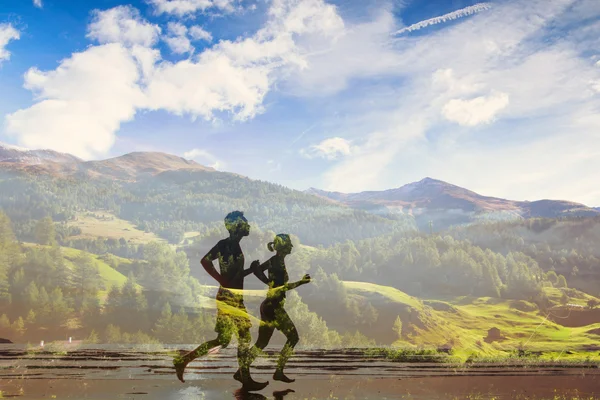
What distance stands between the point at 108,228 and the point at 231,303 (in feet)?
615

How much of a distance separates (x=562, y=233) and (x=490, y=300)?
74.4m

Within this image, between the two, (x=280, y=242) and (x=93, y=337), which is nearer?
(x=280, y=242)

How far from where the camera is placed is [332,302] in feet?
251

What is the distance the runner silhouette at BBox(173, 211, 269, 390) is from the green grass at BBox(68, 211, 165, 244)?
541 ft

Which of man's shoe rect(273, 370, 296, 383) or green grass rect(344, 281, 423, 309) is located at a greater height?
man's shoe rect(273, 370, 296, 383)

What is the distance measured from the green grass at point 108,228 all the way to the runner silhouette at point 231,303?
541ft

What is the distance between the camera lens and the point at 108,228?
17625cm

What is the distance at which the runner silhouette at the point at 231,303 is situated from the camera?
9078 mm

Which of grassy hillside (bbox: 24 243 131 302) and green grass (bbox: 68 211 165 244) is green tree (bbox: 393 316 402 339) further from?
green grass (bbox: 68 211 165 244)

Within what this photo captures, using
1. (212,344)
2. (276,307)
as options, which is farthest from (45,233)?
(276,307)

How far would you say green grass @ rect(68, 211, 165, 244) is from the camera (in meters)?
165

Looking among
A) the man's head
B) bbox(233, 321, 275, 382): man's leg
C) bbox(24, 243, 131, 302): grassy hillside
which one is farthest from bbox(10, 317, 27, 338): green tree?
the man's head

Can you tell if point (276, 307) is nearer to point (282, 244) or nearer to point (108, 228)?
point (282, 244)

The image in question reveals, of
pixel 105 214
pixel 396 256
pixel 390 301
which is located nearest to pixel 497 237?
pixel 396 256
